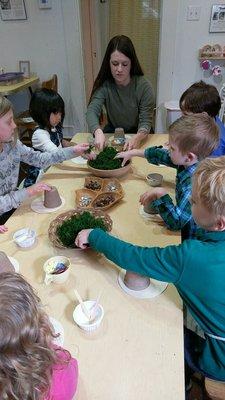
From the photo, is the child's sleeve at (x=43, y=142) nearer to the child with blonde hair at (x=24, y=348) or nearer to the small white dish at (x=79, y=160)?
the small white dish at (x=79, y=160)

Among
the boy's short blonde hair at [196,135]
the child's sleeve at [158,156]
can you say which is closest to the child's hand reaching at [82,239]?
the boy's short blonde hair at [196,135]

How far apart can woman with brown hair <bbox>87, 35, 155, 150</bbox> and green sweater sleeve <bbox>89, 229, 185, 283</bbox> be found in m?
1.07

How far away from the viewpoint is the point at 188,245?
0.84m

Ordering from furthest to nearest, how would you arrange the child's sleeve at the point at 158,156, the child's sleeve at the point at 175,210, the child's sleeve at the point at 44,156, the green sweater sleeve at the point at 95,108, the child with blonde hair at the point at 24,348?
the green sweater sleeve at the point at 95,108 → the child's sleeve at the point at 44,156 → the child's sleeve at the point at 158,156 → the child's sleeve at the point at 175,210 → the child with blonde hair at the point at 24,348

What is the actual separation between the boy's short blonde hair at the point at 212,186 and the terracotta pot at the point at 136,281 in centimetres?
30

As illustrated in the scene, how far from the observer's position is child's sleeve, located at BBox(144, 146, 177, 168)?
160 centimetres

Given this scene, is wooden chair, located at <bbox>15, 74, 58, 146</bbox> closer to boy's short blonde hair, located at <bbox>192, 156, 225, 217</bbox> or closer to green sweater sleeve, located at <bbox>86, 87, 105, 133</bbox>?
green sweater sleeve, located at <bbox>86, 87, 105, 133</bbox>

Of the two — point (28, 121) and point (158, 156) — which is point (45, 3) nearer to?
point (28, 121)

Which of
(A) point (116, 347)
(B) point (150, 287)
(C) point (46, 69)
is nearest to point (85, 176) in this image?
(B) point (150, 287)

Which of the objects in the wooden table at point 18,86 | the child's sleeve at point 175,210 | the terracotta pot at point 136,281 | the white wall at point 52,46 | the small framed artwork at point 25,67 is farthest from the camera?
the small framed artwork at point 25,67

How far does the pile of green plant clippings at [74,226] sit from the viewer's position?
1.07 m

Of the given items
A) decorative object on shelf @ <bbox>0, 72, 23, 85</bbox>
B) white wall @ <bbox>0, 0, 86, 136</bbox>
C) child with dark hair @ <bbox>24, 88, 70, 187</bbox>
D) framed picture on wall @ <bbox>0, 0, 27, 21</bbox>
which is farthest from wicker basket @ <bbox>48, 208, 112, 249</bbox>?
framed picture on wall @ <bbox>0, 0, 27, 21</bbox>

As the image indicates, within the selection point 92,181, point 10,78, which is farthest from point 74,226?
point 10,78

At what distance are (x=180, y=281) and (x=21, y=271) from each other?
54cm
